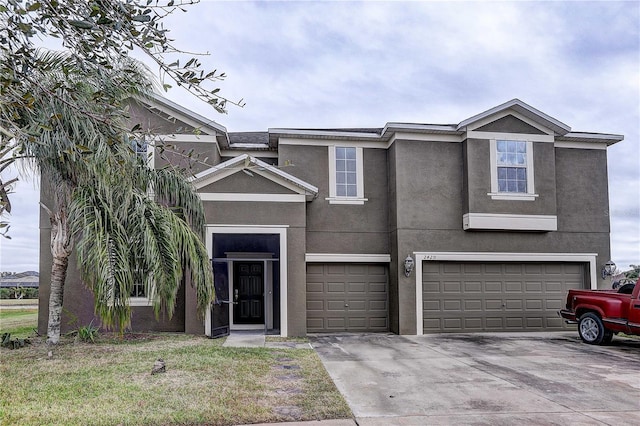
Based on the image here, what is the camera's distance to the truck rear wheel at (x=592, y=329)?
12273 millimetres

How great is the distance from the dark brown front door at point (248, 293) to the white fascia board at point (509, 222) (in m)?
6.20

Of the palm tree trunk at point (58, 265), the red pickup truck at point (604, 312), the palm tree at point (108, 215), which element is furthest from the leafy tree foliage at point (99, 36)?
the red pickup truck at point (604, 312)

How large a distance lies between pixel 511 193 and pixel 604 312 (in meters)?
4.06

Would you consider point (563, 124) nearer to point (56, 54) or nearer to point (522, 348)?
point (522, 348)

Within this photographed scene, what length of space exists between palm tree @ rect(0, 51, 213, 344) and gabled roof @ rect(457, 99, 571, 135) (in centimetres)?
820

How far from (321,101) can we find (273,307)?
9.11m

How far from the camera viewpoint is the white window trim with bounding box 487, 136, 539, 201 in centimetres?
1459

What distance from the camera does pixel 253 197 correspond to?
530 inches

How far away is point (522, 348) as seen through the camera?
464 inches

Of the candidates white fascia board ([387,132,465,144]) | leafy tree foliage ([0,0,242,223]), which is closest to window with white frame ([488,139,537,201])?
white fascia board ([387,132,465,144])

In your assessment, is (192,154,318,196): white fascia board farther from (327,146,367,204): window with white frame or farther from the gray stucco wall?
the gray stucco wall

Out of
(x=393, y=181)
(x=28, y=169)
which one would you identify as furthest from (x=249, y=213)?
(x=28, y=169)

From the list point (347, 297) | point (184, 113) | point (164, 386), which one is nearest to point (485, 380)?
point (164, 386)

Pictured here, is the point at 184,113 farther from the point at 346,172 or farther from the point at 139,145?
the point at 139,145
